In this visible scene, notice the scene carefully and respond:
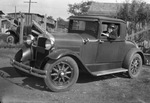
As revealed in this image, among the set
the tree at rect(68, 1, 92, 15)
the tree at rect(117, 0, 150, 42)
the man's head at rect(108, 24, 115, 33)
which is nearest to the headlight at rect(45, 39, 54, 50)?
the man's head at rect(108, 24, 115, 33)

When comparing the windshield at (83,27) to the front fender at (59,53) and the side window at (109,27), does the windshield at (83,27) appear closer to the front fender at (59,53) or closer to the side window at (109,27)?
the side window at (109,27)

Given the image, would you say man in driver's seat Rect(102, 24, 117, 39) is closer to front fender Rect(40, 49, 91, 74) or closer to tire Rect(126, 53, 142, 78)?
tire Rect(126, 53, 142, 78)

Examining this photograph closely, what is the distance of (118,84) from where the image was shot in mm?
5586

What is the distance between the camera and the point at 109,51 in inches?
223

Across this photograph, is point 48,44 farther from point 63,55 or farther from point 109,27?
point 109,27

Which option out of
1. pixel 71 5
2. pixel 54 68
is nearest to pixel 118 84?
pixel 54 68

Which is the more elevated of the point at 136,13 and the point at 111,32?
the point at 136,13

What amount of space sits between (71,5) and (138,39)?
1410 inches

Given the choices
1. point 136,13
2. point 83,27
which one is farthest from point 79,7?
point 83,27

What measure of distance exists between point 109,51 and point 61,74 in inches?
68.7

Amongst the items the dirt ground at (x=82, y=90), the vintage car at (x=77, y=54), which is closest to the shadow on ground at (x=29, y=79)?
the dirt ground at (x=82, y=90)

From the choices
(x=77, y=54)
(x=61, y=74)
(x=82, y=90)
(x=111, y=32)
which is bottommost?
(x=82, y=90)

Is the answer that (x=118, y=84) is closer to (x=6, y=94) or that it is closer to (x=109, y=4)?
(x=6, y=94)

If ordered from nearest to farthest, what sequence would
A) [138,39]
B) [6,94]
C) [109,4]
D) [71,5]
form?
[6,94] → [138,39] → [109,4] → [71,5]
